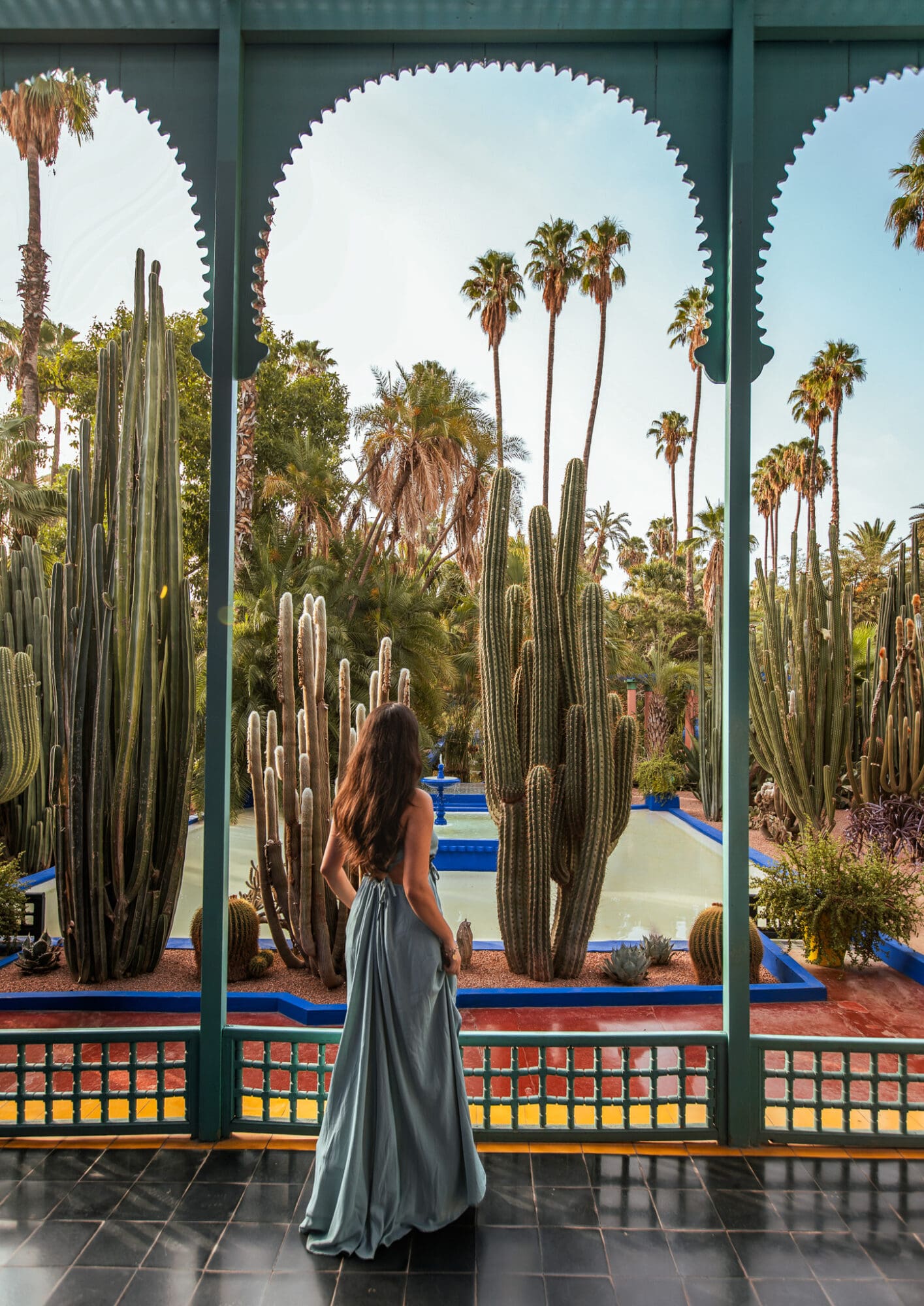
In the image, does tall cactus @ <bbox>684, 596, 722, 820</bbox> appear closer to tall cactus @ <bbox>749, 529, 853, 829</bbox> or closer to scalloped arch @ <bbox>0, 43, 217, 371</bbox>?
tall cactus @ <bbox>749, 529, 853, 829</bbox>

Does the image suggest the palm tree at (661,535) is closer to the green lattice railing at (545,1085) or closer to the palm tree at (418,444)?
the palm tree at (418,444)

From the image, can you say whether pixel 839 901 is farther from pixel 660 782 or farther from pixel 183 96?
pixel 660 782

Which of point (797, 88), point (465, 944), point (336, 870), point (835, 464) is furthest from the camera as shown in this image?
point (835, 464)

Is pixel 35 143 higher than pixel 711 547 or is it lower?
higher

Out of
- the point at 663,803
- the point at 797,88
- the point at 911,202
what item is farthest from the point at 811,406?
the point at 797,88

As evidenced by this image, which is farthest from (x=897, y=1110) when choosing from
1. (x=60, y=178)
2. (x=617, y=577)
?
(x=617, y=577)

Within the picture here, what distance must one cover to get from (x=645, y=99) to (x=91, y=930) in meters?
4.86

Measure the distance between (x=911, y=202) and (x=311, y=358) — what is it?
1330 cm

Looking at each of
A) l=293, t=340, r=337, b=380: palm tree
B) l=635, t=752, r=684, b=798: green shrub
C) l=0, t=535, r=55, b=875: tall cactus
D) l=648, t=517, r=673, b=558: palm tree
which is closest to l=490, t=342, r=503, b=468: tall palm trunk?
l=293, t=340, r=337, b=380: palm tree

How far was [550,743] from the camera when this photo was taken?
17.3ft

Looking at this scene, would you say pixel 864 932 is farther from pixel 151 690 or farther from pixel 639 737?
pixel 639 737

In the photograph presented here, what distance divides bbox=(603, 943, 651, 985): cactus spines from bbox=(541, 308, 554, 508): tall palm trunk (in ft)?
60.5

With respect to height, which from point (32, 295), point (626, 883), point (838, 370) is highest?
point (838, 370)

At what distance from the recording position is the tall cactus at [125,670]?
483 cm
